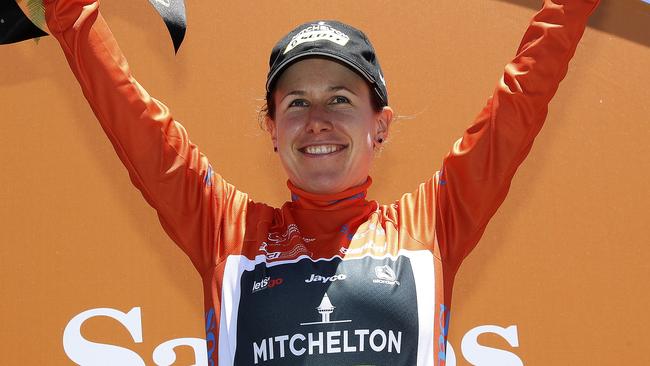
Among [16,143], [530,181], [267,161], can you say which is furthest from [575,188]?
[16,143]

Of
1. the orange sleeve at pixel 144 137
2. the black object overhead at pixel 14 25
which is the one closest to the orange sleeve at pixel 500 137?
the orange sleeve at pixel 144 137

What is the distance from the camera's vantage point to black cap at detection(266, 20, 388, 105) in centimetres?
146

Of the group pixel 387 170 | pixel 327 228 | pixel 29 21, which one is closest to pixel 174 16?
pixel 29 21

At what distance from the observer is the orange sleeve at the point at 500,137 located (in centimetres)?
140

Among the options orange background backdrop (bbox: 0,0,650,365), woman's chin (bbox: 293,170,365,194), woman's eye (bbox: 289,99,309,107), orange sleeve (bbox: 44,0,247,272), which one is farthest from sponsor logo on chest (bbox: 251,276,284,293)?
orange background backdrop (bbox: 0,0,650,365)

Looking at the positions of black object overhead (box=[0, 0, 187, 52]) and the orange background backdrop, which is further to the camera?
the orange background backdrop

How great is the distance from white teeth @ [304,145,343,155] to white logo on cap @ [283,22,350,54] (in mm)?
186

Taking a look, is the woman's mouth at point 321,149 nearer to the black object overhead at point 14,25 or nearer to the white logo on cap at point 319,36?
the white logo on cap at point 319,36

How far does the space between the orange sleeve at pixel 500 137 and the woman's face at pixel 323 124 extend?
158 millimetres

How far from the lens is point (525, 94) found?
4.59ft

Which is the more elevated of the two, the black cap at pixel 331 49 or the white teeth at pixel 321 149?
the black cap at pixel 331 49

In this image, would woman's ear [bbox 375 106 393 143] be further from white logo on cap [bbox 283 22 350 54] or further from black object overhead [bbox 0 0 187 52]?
black object overhead [bbox 0 0 187 52]

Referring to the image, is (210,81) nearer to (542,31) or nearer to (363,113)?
(363,113)

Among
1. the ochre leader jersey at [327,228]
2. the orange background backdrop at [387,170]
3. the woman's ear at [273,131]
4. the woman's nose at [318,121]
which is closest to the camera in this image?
the ochre leader jersey at [327,228]
